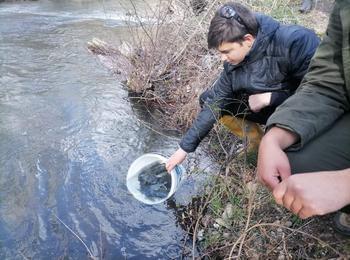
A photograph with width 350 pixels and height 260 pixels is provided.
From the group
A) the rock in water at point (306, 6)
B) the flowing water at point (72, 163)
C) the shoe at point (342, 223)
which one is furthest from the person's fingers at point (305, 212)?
the rock in water at point (306, 6)

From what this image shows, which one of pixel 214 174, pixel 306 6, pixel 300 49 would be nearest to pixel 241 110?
pixel 214 174

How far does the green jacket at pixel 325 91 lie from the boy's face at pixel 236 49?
3.40ft

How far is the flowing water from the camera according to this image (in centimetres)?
259

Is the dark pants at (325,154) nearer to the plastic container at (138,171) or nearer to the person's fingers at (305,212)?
the person's fingers at (305,212)

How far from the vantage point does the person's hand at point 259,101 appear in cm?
257

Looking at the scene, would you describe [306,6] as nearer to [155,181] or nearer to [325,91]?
[155,181]

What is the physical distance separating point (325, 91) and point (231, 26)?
114 cm

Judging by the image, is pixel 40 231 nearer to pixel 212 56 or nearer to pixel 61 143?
pixel 61 143

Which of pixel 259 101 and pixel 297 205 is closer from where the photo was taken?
pixel 297 205

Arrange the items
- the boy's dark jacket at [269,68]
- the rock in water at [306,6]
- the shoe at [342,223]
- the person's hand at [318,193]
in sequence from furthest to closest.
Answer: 1. the rock in water at [306,6]
2. the boy's dark jacket at [269,68]
3. the shoe at [342,223]
4. the person's hand at [318,193]

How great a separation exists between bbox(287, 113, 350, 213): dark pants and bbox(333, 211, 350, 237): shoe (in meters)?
A: 0.90

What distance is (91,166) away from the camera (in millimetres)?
3389

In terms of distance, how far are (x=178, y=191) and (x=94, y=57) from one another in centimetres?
377

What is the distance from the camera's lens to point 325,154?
1.25 meters
